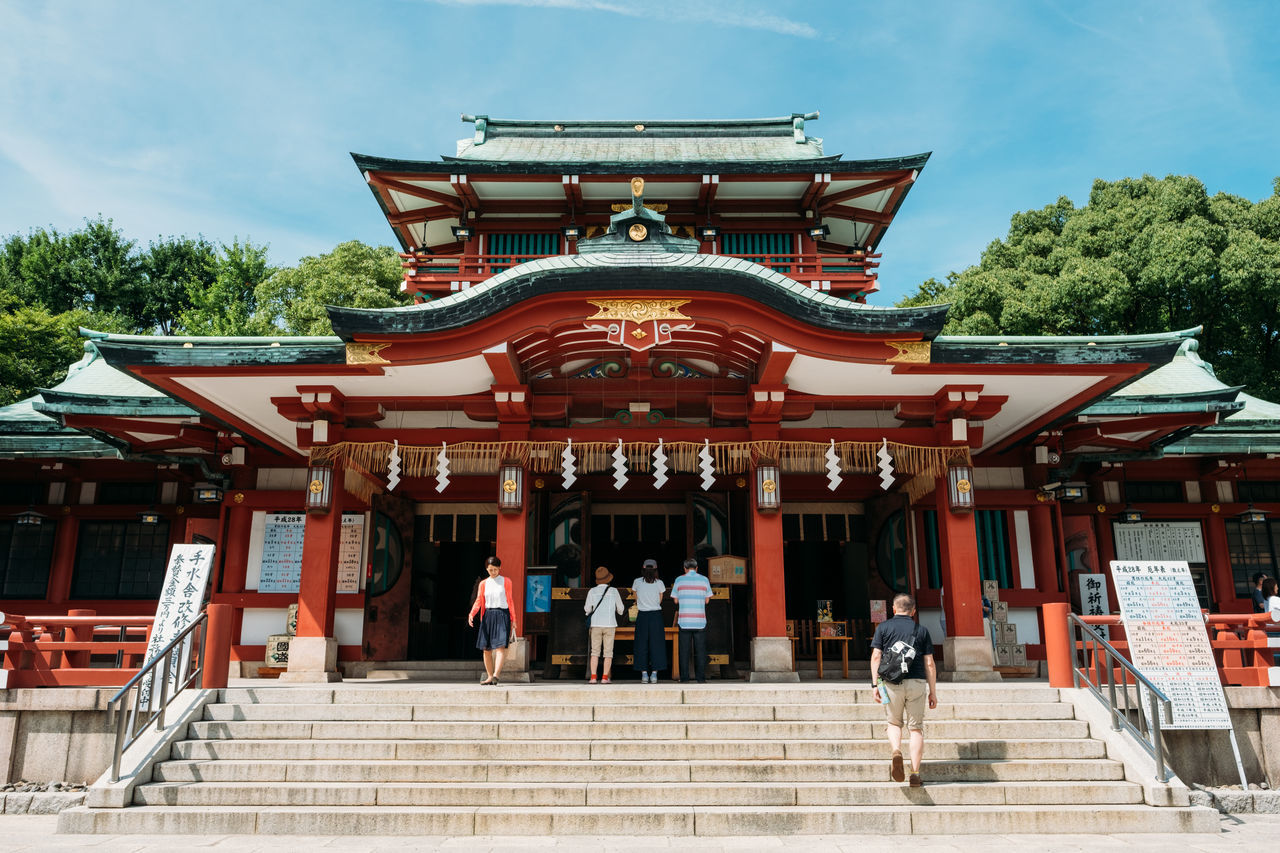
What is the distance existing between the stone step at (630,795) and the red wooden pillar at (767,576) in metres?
4.32

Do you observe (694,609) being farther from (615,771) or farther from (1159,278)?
(1159,278)

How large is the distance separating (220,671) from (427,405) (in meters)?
4.82

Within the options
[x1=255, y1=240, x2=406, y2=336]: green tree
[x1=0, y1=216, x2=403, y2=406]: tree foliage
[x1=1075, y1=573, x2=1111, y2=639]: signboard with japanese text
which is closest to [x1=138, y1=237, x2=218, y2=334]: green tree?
[x1=0, y1=216, x2=403, y2=406]: tree foliage

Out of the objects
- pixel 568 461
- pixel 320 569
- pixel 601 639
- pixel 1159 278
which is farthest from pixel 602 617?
pixel 1159 278

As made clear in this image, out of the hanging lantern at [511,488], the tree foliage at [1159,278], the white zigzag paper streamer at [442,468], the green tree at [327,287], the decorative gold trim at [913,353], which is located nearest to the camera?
the decorative gold trim at [913,353]

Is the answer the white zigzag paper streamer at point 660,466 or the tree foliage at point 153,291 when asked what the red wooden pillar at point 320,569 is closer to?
the white zigzag paper streamer at point 660,466

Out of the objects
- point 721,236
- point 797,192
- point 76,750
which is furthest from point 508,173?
point 76,750

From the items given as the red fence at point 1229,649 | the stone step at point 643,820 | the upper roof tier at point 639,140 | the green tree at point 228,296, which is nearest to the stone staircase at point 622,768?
the stone step at point 643,820

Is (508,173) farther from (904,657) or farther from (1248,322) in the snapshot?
(1248,322)

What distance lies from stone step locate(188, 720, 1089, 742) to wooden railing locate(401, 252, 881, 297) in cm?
910

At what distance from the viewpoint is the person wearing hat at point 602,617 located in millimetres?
11734

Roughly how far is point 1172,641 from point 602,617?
6.72 meters

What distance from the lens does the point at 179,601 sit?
9.27m

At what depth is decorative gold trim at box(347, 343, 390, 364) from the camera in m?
11.0
